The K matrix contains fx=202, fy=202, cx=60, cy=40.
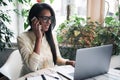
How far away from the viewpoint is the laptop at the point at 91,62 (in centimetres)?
133

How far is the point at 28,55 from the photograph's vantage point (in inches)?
70.8

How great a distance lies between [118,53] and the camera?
2.76 m

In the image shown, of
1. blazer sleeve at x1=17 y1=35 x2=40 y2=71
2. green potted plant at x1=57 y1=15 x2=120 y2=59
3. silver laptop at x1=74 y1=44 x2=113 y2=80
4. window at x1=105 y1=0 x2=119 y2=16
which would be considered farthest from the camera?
window at x1=105 y1=0 x2=119 y2=16

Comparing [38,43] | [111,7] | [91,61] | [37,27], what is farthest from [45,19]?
[111,7]

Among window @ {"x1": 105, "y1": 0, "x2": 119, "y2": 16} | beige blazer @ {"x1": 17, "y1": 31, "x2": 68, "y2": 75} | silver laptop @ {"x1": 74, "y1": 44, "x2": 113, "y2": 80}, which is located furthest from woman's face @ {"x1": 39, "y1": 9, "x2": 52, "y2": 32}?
window @ {"x1": 105, "y1": 0, "x2": 119, "y2": 16}

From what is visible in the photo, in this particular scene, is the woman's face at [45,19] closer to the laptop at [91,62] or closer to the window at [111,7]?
the laptop at [91,62]

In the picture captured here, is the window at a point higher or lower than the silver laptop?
higher

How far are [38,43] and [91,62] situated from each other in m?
0.64

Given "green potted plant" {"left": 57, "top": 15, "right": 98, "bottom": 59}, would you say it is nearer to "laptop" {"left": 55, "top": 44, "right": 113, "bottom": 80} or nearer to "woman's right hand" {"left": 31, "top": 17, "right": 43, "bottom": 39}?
"woman's right hand" {"left": 31, "top": 17, "right": 43, "bottom": 39}

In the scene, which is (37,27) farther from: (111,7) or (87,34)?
(111,7)

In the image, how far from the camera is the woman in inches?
71.0

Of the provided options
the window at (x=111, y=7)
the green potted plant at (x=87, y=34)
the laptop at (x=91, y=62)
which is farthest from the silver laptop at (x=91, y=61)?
the window at (x=111, y=7)

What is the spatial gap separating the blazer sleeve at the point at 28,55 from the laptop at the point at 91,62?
0.33 metres

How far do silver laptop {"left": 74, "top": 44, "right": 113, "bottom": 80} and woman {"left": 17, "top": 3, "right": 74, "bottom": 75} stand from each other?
48 centimetres
